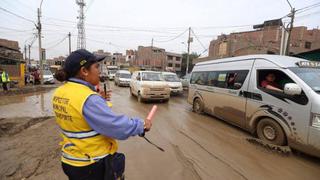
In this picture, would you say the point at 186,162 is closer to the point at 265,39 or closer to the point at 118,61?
the point at 265,39

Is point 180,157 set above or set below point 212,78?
below

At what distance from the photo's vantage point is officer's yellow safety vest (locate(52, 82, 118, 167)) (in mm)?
1530

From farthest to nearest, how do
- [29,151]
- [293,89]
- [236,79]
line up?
[236,79], [29,151], [293,89]

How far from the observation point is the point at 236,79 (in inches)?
247

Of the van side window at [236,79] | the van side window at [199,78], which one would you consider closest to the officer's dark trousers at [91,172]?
the van side window at [236,79]

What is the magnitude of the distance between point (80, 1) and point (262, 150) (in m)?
42.0

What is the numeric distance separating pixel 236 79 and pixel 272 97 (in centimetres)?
157

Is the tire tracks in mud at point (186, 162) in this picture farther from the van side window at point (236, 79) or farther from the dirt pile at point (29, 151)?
the van side window at point (236, 79)

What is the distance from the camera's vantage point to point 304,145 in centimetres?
405

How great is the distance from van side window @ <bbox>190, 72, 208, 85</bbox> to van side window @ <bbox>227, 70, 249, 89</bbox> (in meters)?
Result: 1.63

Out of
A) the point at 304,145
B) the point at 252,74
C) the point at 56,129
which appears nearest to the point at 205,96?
the point at 252,74

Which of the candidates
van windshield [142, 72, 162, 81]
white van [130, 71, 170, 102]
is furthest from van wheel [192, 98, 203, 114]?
van windshield [142, 72, 162, 81]

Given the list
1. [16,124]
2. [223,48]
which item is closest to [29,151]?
[16,124]

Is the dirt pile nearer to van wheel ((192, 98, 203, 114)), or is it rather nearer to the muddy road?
the muddy road
